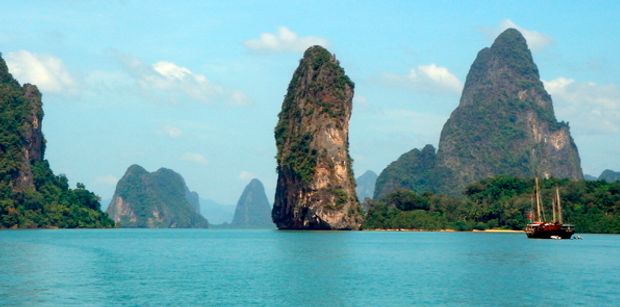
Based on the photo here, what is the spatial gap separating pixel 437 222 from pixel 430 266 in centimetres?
10415

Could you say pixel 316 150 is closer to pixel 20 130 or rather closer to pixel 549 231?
pixel 549 231

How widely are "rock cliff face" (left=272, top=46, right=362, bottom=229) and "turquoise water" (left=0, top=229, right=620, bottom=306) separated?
7073 cm

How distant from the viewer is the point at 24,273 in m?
56.5

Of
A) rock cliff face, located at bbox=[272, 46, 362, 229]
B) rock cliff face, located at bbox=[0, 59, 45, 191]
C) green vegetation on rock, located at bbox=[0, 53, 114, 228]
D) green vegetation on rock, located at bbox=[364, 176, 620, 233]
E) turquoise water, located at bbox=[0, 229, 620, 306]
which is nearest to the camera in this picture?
turquoise water, located at bbox=[0, 229, 620, 306]

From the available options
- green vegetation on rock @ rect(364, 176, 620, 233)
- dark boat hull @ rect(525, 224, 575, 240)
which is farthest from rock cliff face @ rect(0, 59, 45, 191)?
dark boat hull @ rect(525, 224, 575, 240)

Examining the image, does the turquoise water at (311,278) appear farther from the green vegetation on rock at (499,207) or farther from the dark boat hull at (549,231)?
the green vegetation on rock at (499,207)

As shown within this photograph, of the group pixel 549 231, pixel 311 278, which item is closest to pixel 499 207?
pixel 549 231

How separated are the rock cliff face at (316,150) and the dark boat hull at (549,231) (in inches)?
1772

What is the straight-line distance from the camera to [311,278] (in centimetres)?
5612

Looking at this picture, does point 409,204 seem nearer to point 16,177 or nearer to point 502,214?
point 502,214

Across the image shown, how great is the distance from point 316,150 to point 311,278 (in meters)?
103

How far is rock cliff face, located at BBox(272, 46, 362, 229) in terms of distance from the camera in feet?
515

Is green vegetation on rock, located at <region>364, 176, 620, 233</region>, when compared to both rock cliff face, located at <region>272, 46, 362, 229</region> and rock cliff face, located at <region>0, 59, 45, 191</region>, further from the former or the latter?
rock cliff face, located at <region>0, 59, 45, 191</region>

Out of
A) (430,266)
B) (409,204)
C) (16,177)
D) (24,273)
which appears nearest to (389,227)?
(409,204)
